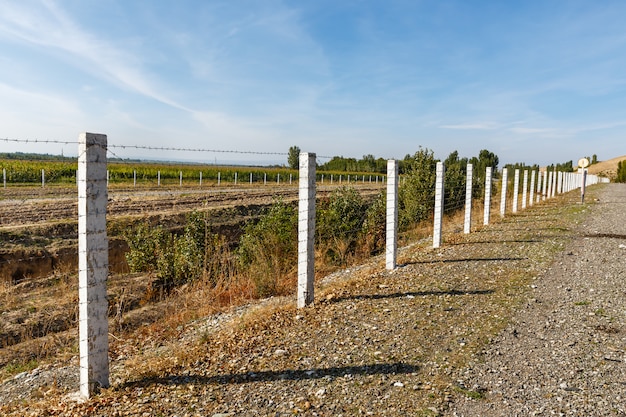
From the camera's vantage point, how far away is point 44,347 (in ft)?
21.9

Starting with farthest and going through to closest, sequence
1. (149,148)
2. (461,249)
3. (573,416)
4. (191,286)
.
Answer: (461,249), (191,286), (149,148), (573,416)

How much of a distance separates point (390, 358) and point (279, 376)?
1069 mm

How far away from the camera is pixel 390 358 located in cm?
436

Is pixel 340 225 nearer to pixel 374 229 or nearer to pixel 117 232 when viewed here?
pixel 374 229

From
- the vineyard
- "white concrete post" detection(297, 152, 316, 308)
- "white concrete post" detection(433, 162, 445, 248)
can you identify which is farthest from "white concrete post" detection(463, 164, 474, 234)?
the vineyard

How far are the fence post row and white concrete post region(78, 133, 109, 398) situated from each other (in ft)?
16.4

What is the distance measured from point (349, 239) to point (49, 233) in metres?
9.23

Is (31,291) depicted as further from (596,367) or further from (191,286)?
(596,367)

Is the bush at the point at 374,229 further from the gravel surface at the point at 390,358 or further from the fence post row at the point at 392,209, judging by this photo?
the gravel surface at the point at 390,358

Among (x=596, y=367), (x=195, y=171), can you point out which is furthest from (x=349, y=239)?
Answer: (x=195, y=171)

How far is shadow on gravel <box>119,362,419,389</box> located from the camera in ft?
13.1

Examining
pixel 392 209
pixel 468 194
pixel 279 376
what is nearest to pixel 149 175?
pixel 468 194

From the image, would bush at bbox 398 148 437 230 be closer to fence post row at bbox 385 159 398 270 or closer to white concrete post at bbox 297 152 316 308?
fence post row at bbox 385 159 398 270

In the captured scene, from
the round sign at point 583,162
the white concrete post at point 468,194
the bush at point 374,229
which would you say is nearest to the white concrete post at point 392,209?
the bush at point 374,229
